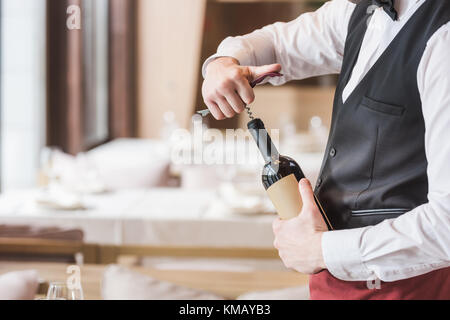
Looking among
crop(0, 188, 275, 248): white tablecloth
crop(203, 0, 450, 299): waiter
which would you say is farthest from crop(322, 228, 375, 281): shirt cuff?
crop(0, 188, 275, 248): white tablecloth

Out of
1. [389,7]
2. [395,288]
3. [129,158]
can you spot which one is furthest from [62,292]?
[129,158]

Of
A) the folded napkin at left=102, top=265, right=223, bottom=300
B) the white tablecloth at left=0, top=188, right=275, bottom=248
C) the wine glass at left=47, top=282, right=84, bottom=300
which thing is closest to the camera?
the wine glass at left=47, top=282, right=84, bottom=300

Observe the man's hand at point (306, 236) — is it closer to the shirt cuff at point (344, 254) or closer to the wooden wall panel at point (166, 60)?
the shirt cuff at point (344, 254)

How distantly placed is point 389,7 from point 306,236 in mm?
343

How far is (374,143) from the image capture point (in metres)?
0.94

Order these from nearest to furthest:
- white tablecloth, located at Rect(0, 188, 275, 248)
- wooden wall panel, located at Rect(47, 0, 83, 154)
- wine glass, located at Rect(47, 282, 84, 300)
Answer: wine glass, located at Rect(47, 282, 84, 300) < white tablecloth, located at Rect(0, 188, 275, 248) < wooden wall panel, located at Rect(47, 0, 83, 154)

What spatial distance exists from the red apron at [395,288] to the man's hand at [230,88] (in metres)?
0.33

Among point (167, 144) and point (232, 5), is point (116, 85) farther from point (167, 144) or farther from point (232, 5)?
point (232, 5)

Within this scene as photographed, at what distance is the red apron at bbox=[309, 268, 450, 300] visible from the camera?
101cm

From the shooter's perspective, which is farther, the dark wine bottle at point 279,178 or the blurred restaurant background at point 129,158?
the blurred restaurant background at point 129,158

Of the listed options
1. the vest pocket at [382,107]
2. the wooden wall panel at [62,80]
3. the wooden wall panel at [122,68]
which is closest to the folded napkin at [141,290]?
the vest pocket at [382,107]

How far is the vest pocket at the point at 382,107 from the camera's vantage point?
901 mm

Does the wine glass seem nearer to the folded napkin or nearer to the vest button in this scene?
the folded napkin
